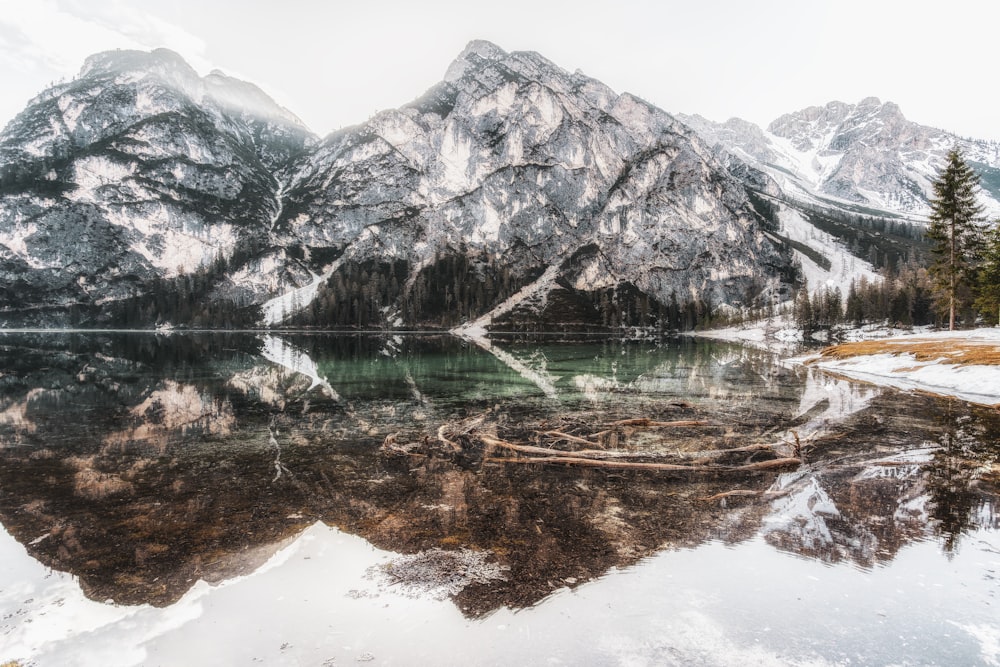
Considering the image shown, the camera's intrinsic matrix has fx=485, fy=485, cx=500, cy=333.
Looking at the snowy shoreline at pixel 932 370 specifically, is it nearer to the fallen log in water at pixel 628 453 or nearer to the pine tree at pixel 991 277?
the pine tree at pixel 991 277

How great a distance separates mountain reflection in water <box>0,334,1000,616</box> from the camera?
10.3m

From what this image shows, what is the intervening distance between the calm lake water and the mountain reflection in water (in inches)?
3.5

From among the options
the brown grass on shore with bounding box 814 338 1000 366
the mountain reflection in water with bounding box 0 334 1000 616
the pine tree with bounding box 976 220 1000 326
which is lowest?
the mountain reflection in water with bounding box 0 334 1000 616

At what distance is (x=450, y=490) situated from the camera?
46.9ft

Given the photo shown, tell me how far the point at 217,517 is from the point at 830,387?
40761 millimetres

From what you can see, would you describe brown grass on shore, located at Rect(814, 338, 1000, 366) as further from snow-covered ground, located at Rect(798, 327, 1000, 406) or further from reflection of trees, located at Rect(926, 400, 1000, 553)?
reflection of trees, located at Rect(926, 400, 1000, 553)

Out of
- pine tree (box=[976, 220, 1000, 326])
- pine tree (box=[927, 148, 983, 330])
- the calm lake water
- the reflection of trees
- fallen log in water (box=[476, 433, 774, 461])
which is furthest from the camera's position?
pine tree (box=[976, 220, 1000, 326])

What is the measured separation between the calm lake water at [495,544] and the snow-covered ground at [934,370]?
1067 cm

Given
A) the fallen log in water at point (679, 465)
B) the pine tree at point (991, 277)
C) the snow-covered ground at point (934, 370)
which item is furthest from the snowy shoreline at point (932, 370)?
the fallen log in water at point (679, 465)

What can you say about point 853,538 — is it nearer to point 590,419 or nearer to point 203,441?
point 590,419

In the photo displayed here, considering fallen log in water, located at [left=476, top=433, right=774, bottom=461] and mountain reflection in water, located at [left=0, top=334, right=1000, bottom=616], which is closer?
mountain reflection in water, located at [left=0, top=334, right=1000, bottom=616]

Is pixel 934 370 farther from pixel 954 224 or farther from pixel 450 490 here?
Answer: pixel 450 490

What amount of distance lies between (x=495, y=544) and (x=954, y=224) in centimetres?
8075

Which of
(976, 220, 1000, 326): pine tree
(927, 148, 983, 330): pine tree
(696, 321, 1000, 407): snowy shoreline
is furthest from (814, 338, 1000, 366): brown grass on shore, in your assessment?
(976, 220, 1000, 326): pine tree
